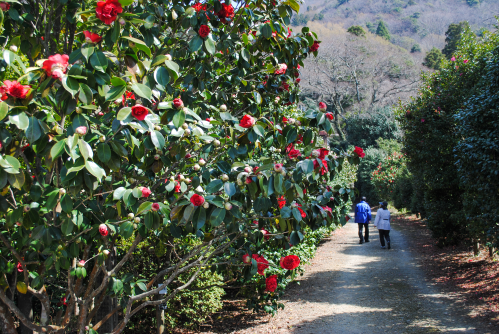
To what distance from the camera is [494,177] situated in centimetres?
504

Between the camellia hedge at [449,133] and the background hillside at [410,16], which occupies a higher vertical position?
the background hillside at [410,16]

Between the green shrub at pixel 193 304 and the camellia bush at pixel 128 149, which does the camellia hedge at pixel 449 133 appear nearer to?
the camellia bush at pixel 128 149

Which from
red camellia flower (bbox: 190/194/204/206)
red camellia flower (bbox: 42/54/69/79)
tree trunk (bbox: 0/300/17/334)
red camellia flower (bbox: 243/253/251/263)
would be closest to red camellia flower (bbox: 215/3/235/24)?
red camellia flower (bbox: 42/54/69/79)

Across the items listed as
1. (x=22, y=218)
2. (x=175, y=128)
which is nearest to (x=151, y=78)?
(x=175, y=128)

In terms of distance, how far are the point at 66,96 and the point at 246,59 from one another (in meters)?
1.71

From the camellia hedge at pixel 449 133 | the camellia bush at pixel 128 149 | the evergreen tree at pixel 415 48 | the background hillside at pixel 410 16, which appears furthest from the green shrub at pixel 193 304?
the background hillside at pixel 410 16

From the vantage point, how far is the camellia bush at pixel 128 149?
1.74 metres

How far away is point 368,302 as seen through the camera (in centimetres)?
629

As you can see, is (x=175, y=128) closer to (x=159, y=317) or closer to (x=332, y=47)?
(x=159, y=317)

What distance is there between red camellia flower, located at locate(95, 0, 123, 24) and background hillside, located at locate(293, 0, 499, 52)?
5350cm

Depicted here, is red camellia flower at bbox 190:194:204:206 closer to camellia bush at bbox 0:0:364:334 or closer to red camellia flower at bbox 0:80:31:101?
camellia bush at bbox 0:0:364:334

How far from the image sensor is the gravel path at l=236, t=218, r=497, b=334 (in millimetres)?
5227

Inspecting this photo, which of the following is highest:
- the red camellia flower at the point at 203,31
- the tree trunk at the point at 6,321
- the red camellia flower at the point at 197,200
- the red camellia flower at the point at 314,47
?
the red camellia flower at the point at 314,47

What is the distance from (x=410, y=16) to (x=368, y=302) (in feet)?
217
